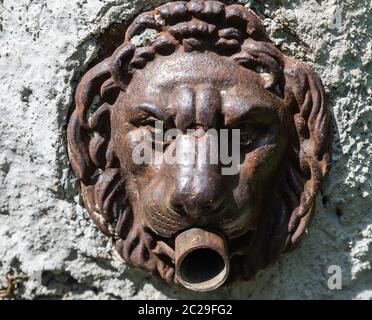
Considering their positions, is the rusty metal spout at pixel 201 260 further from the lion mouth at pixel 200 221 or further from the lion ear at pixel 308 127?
the lion ear at pixel 308 127

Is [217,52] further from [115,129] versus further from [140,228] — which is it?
[140,228]

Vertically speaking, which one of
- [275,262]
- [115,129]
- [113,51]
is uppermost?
[113,51]

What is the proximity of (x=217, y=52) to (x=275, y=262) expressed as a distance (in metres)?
0.41

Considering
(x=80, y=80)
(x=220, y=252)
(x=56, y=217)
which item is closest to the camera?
(x=220, y=252)

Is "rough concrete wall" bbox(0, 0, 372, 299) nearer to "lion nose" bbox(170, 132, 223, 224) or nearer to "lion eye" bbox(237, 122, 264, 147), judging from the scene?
"lion eye" bbox(237, 122, 264, 147)

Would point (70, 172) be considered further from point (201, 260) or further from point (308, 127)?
point (308, 127)

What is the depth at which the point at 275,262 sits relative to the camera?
1348 millimetres

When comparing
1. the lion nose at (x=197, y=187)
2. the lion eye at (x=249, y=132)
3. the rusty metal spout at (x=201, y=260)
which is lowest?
the rusty metal spout at (x=201, y=260)

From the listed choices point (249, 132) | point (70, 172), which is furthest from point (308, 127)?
point (70, 172)

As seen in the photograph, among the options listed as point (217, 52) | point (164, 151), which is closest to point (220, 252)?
point (164, 151)

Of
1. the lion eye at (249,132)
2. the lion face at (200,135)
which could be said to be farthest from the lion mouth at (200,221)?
the lion eye at (249,132)

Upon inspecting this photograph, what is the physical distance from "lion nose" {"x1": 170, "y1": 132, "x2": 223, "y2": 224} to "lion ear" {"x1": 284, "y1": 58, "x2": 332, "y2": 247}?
181mm

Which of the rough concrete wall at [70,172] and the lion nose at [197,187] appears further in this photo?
the rough concrete wall at [70,172]

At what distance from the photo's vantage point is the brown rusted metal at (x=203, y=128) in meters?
1.16
